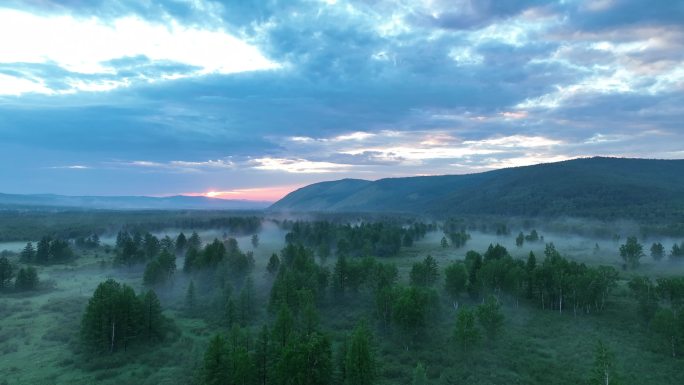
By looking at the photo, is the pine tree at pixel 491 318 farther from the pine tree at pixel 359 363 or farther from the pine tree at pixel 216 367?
the pine tree at pixel 216 367

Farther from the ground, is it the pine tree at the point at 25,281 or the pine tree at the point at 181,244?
the pine tree at the point at 181,244

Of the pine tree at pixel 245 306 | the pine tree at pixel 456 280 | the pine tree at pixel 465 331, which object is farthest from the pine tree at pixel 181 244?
the pine tree at pixel 465 331

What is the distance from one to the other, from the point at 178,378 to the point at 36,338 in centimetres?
3114

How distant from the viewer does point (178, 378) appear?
46.8 meters

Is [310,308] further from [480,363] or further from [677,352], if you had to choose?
[677,352]

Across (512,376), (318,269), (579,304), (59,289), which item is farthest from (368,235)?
(512,376)

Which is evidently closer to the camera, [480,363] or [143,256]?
[480,363]

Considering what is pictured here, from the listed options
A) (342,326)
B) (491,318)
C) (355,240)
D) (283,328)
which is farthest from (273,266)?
(355,240)

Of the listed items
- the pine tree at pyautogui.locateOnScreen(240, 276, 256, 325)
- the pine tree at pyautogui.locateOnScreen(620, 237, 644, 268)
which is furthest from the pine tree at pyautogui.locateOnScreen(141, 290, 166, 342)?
the pine tree at pyautogui.locateOnScreen(620, 237, 644, 268)

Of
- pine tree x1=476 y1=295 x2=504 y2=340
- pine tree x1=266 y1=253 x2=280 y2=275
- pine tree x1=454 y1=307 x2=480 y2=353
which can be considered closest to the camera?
pine tree x1=454 y1=307 x2=480 y2=353

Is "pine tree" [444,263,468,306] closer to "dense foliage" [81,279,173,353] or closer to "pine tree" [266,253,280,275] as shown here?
"pine tree" [266,253,280,275]

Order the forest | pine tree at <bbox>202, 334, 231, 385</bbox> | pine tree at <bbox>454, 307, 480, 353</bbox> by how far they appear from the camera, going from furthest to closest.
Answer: pine tree at <bbox>454, 307, 480, 353</bbox> < the forest < pine tree at <bbox>202, 334, 231, 385</bbox>

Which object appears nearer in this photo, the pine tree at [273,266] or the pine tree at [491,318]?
the pine tree at [491,318]

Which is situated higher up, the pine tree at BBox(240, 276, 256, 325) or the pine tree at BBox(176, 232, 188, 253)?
the pine tree at BBox(176, 232, 188, 253)
